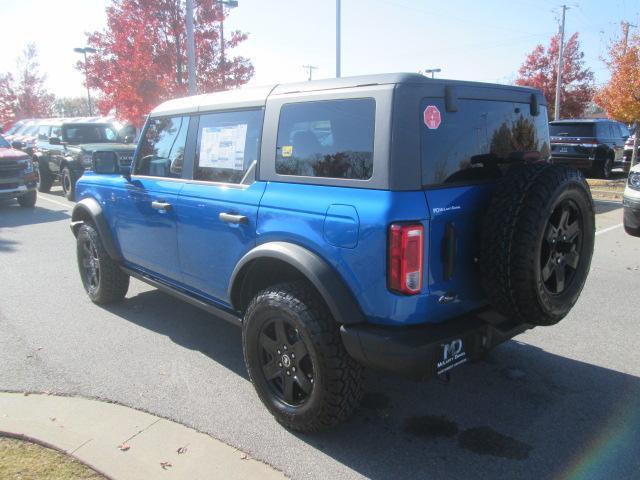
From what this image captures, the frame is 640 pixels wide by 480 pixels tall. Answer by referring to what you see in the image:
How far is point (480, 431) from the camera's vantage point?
3.07m

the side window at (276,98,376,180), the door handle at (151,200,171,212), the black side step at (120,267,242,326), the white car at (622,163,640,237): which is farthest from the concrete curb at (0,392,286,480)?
the white car at (622,163,640,237)

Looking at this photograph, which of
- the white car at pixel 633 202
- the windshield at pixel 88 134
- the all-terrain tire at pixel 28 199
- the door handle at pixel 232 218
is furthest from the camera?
the windshield at pixel 88 134

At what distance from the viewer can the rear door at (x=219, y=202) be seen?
131 inches

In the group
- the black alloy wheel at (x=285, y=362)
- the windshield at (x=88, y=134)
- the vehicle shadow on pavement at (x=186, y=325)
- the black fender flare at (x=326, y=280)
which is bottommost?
the vehicle shadow on pavement at (x=186, y=325)

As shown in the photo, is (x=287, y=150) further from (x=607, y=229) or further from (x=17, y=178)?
(x=17, y=178)

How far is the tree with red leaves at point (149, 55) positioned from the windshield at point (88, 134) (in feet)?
4.43

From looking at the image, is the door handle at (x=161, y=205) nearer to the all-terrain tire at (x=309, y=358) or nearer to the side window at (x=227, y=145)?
the side window at (x=227, y=145)

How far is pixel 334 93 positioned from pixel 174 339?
266 cm

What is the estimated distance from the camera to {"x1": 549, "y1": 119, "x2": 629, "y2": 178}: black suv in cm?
1526

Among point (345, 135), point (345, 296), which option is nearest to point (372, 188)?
point (345, 135)

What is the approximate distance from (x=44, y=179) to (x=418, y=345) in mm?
15220

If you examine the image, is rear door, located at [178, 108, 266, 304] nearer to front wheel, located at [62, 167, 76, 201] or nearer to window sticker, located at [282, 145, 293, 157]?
window sticker, located at [282, 145, 293, 157]

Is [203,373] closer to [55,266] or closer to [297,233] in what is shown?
[297,233]

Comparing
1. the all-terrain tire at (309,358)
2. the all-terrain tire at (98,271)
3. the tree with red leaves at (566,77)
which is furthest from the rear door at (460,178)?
the tree with red leaves at (566,77)
